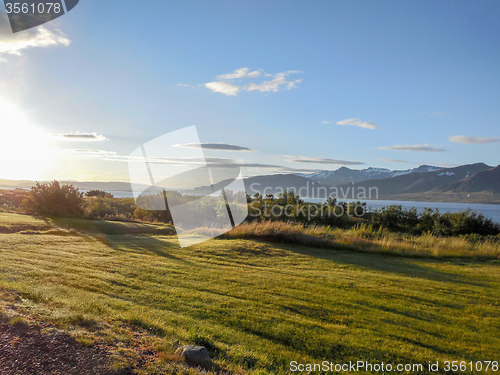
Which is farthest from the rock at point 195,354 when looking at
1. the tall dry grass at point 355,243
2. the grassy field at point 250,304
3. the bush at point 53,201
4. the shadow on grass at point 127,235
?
the bush at point 53,201

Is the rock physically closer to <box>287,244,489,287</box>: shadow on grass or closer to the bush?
<box>287,244,489,287</box>: shadow on grass

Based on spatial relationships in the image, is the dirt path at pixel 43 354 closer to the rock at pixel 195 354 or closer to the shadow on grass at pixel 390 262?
the rock at pixel 195 354

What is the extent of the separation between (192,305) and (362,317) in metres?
3.63

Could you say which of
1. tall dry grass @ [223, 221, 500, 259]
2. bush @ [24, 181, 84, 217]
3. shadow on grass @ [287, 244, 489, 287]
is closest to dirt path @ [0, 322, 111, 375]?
shadow on grass @ [287, 244, 489, 287]

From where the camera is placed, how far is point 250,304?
6.58m

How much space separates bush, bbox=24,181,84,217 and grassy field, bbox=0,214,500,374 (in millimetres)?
10624

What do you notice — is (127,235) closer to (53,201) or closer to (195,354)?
(53,201)

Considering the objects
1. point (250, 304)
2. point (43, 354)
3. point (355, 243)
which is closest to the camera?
point (43, 354)

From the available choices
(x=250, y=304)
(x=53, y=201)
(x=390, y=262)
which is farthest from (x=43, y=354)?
(x=53, y=201)

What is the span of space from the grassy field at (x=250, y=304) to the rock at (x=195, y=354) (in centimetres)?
19

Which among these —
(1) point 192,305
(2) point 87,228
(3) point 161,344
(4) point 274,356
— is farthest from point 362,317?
(2) point 87,228

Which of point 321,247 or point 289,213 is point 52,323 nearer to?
point 321,247

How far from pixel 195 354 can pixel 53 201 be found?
73.7 ft

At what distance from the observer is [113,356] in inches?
147
